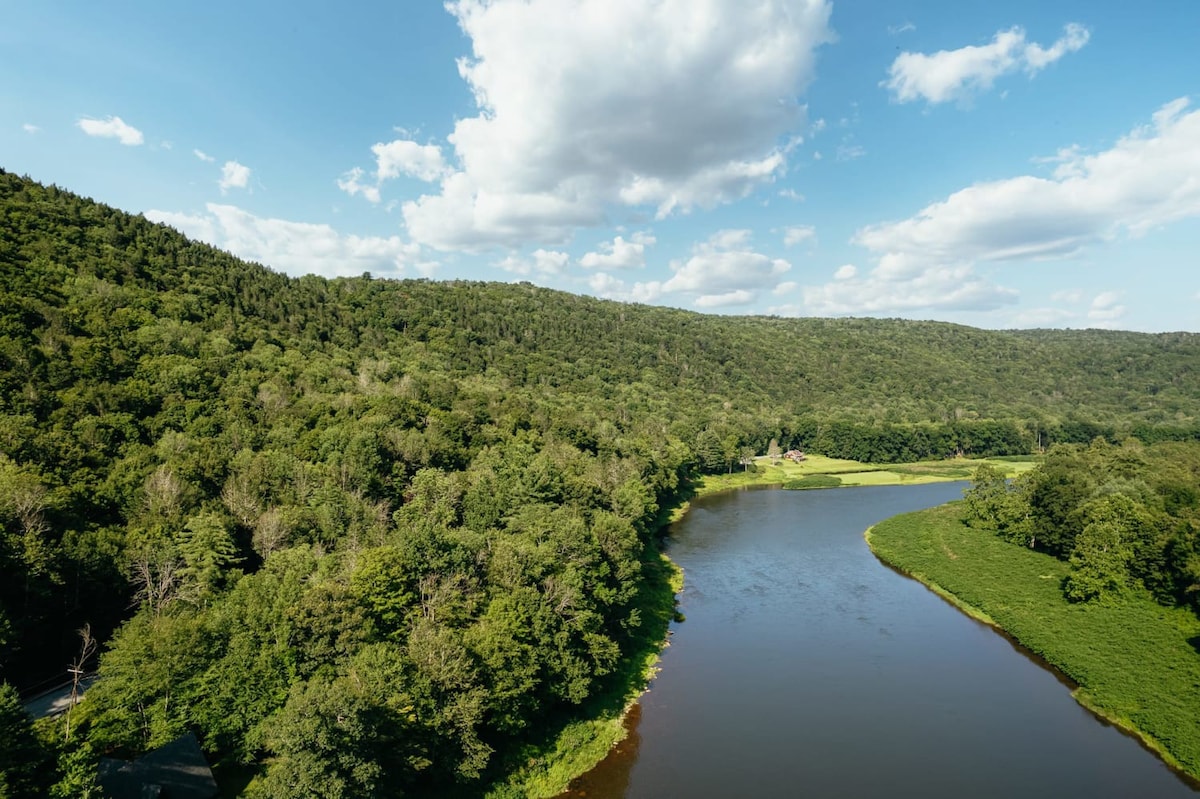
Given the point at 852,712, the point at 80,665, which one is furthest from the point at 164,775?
the point at 852,712

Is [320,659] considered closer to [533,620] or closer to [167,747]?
[167,747]

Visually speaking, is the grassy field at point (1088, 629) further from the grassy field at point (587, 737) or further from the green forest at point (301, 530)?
the grassy field at point (587, 737)

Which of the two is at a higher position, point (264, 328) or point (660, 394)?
point (264, 328)

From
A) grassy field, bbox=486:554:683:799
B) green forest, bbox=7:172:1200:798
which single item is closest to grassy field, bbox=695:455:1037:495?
green forest, bbox=7:172:1200:798

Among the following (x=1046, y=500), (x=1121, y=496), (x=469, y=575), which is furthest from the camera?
(x=1046, y=500)

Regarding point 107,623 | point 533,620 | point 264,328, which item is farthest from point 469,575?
point 264,328

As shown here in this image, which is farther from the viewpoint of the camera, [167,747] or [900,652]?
Answer: [900,652]

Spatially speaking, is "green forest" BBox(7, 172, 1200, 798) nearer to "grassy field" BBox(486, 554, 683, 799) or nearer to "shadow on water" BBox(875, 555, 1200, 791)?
"grassy field" BBox(486, 554, 683, 799)

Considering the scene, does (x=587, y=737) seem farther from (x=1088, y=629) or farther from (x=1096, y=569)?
(x=1096, y=569)
